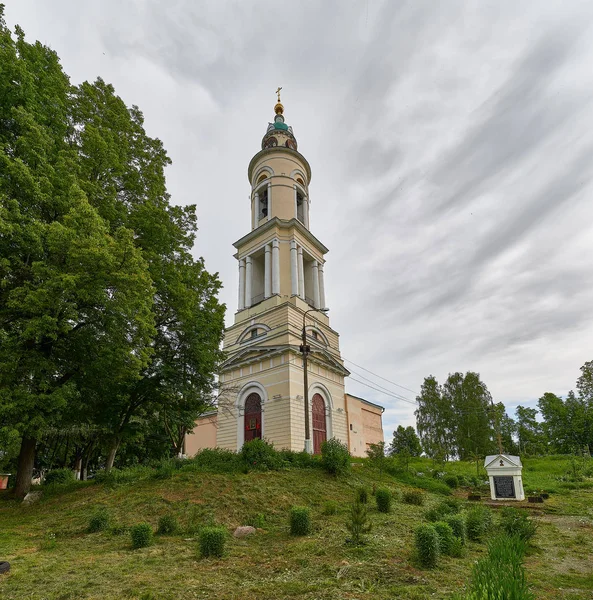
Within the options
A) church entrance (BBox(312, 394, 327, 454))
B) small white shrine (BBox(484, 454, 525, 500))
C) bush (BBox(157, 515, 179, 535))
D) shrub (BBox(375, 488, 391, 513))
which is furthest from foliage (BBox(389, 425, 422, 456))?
bush (BBox(157, 515, 179, 535))

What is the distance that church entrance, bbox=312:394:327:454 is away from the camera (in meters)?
22.9

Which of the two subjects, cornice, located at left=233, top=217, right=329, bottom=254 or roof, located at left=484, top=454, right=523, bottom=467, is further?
cornice, located at left=233, top=217, right=329, bottom=254

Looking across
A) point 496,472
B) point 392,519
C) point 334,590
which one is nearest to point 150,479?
point 392,519

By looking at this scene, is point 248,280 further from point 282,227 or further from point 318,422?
point 318,422

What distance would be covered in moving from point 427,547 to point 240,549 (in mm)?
3498

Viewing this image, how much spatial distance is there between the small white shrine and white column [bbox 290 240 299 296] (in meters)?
14.8

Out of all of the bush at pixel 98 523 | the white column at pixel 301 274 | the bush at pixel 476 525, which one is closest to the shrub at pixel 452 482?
the bush at pixel 476 525

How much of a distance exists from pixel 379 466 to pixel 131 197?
1493 cm

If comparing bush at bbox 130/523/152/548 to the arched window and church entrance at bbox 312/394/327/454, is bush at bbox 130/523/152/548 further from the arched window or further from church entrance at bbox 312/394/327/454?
church entrance at bbox 312/394/327/454

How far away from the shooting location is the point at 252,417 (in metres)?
23.3

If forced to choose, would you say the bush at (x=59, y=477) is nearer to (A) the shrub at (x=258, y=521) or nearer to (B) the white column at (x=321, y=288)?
(A) the shrub at (x=258, y=521)

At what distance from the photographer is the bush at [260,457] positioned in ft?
45.0

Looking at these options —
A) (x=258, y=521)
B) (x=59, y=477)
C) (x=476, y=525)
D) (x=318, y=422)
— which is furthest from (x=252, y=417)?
(x=476, y=525)

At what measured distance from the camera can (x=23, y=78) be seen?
37.9 feet
